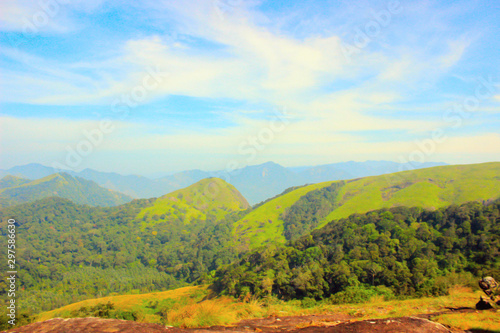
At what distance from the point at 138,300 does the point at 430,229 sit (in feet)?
254

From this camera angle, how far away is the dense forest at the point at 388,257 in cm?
3334

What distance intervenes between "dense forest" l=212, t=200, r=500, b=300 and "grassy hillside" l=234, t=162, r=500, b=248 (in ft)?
184

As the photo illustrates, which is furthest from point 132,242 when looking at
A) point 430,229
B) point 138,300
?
Answer: point 430,229

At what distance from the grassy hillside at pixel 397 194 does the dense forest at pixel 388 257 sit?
56.2 meters

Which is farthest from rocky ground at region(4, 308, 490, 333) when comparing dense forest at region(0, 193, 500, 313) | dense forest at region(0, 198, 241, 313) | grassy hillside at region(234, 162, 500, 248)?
grassy hillside at region(234, 162, 500, 248)

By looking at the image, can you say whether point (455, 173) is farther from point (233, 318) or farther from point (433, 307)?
point (233, 318)

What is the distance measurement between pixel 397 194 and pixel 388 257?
97857 mm

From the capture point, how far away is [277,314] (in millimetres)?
13867

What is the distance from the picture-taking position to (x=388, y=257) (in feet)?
135

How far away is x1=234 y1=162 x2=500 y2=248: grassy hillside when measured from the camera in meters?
109

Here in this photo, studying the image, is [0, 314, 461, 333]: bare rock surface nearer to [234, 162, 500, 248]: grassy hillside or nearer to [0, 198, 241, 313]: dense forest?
[0, 198, 241, 313]: dense forest

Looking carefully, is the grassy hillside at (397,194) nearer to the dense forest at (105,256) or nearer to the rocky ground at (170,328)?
the dense forest at (105,256)

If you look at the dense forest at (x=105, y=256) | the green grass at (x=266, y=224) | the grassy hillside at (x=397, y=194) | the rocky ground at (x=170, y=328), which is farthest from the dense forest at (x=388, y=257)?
the green grass at (x=266, y=224)

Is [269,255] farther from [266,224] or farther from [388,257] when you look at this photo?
[266,224]
